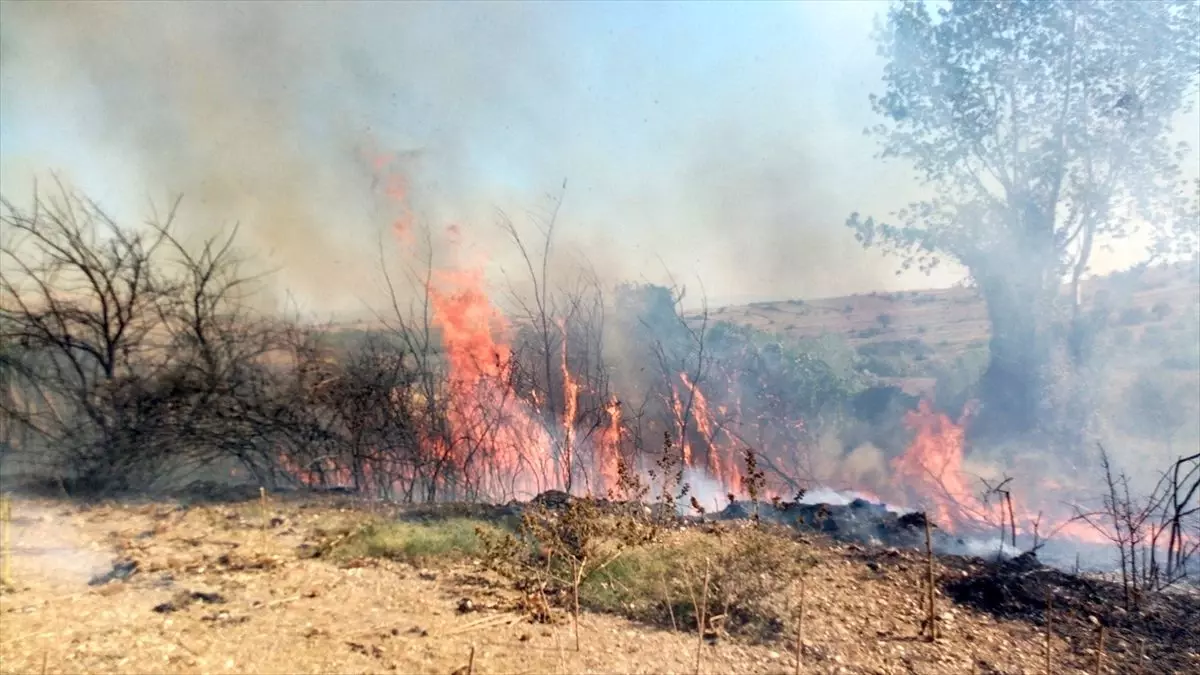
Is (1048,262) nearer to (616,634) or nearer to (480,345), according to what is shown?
(480,345)

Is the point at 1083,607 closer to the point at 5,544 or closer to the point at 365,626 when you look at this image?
the point at 365,626

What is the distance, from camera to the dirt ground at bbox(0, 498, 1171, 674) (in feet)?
12.8

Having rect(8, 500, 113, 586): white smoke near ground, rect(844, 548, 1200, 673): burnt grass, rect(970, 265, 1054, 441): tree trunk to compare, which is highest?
rect(970, 265, 1054, 441): tree trunk

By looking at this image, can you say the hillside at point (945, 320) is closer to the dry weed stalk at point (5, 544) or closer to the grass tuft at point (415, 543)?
the grass tuft at point (415, 543)

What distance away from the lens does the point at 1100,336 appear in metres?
12.8

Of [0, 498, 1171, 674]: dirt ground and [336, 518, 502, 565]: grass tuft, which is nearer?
[0, 498, 1171, 674]: dirt ground

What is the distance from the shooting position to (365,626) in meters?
4.30

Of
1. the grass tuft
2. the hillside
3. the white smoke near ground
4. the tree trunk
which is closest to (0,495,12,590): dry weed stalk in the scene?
the white smoke near ground

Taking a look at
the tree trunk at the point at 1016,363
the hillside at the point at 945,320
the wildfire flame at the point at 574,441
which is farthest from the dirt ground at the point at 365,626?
the hillside at the point at 945,320

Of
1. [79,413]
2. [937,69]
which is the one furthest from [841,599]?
[937,69]

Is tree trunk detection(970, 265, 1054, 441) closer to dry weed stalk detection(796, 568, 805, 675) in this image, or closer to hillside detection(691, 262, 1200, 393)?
hillside detection(691, 262, 1200, 393)

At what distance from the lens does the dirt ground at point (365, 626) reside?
12.8ft

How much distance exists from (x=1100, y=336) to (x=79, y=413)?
48.3ft

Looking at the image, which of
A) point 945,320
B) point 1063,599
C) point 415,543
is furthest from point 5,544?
point 945,320
